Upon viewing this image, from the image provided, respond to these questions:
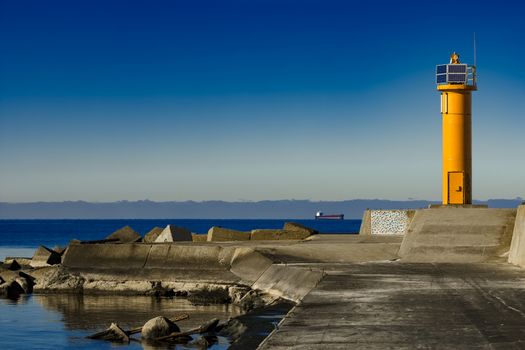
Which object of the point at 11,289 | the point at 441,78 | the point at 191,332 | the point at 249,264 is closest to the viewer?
the point at 191,332

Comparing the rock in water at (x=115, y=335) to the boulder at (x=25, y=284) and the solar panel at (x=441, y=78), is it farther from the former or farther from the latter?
the solar panel at (x=441, y=78)

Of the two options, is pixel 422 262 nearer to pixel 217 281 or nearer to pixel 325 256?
pixel 325 256

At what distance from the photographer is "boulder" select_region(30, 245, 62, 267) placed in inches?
1080

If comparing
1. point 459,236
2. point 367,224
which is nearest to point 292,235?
point 367,224

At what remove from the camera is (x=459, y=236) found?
771 inches

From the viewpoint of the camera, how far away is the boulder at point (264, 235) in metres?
26.5

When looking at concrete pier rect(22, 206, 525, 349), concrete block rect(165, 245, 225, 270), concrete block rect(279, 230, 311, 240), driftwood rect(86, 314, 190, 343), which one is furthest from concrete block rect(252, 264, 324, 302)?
concrete block rect(279, 230, 311, 240)

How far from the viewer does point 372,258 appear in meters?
20.0

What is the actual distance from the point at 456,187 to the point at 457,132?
1714mm

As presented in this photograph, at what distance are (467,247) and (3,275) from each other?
42.7 ft

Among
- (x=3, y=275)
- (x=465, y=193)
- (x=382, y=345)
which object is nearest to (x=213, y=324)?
(x=382, y=345)

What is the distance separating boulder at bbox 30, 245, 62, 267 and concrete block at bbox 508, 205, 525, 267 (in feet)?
49.5

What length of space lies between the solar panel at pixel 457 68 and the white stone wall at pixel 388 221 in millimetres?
4705

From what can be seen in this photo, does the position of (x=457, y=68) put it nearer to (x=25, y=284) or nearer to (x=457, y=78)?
(x=457, y=78)
